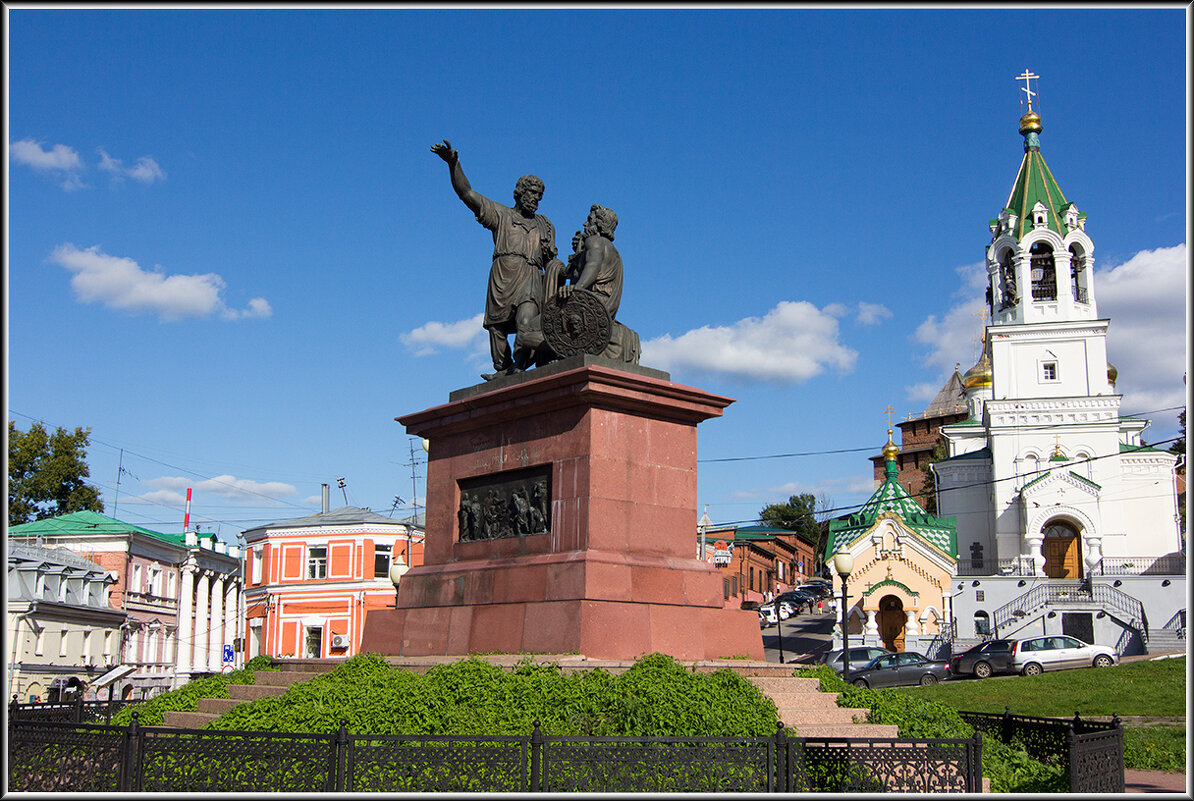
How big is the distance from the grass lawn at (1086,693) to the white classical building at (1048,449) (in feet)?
70.3

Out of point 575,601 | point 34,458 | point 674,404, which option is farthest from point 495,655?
point 34,458

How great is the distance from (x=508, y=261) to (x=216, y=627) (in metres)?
44.4

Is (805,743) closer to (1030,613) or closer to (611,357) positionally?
(611,357)

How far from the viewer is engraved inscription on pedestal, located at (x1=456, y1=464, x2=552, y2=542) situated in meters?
11.5

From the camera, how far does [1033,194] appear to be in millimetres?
59750

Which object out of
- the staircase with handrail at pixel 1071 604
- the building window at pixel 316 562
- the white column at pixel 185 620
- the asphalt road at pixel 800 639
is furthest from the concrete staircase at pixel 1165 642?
the white column at pixel 185 620

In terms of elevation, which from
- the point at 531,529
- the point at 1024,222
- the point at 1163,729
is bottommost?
the point at 1163,729

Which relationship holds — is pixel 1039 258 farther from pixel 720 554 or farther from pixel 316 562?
pixel 316 562

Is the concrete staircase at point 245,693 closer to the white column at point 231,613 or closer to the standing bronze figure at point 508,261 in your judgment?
the standing bronze figure at point 508,261

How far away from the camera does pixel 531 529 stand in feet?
37.9

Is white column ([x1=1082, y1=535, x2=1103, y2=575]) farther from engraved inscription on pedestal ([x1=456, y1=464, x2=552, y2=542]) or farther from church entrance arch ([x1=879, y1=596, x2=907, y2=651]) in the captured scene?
engraved inscription on pedestal ([x1=456, y1=464, x2=552, y2=542])

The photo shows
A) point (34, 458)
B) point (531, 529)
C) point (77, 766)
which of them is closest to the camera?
point (77, 766)

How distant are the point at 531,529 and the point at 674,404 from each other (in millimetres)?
1983

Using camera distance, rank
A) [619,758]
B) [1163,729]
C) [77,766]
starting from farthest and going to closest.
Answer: [1163,729], [77,766], [619,758]
